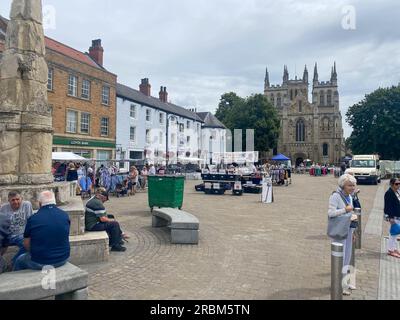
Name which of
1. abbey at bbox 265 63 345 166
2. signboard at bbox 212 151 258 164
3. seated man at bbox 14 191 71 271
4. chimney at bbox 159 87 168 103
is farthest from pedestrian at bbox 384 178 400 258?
abbey at bbox 265 63 345 166

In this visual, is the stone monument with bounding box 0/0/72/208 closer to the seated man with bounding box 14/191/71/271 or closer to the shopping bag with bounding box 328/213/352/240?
the seated man with bounding box 14/191/71/271

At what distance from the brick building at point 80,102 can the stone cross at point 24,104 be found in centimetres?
1643

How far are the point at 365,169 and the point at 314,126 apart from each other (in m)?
56.3

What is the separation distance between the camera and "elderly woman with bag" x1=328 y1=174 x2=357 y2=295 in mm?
4719

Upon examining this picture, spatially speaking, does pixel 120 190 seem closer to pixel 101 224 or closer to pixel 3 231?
pixel 101 224

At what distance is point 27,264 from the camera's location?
4.08 meters

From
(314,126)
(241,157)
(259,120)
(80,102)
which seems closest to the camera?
(80,102)

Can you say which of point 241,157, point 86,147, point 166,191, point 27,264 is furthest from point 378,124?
point 27,264

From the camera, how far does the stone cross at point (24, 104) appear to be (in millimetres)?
6305

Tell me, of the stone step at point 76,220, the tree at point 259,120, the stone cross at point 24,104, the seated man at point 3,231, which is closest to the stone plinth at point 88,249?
the stone step at point 76,220

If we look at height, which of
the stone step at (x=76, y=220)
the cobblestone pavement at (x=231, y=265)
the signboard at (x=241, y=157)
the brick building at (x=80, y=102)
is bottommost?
the cobblestone pavement at (x=231, y=265)

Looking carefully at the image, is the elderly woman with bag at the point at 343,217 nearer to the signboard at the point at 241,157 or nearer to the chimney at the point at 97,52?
the signboard at the point at 241,157

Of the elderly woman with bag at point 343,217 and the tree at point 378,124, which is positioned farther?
the tree at point 378,124
